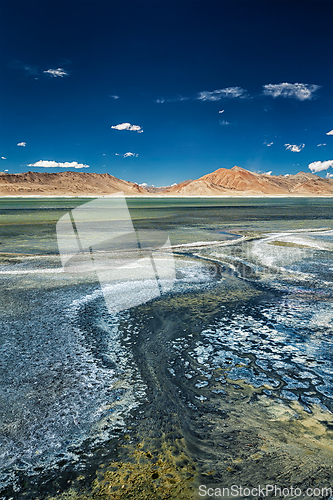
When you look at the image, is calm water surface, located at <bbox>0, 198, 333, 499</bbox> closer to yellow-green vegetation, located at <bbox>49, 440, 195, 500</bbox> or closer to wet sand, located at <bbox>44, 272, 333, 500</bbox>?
wet sand, located at <bbox>44, 272, 333, 500</bbox>

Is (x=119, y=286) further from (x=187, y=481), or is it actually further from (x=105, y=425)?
(x=187, y=481)

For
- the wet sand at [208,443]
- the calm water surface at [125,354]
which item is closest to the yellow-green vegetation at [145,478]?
the wet sand at [208,443]

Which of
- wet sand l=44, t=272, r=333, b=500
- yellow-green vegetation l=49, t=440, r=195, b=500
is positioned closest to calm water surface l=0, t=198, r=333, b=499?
wet sand l=44, t=272, r=333, b=500

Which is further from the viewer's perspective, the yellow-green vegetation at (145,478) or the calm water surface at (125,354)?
the calm water surface at (125,354)

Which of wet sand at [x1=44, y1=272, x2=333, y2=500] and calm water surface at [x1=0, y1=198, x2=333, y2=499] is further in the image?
calm water surface at [x1=0, y1=198, x2=333, y2=499]

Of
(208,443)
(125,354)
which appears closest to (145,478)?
(208,443)

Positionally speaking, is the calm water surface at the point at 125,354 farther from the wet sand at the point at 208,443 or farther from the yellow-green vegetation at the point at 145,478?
the yellow-green vegetation at the point at 145,478

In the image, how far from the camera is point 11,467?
2.31m

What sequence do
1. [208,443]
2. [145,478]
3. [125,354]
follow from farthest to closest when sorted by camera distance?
[125,354] → [208,443] → [145,478]

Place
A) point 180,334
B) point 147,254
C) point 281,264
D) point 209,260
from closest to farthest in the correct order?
point 180,334, point 281,264, point 209,260, point 147,254

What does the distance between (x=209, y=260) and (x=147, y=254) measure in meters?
2.13

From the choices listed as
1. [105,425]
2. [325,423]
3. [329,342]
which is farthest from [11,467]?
[329,342]

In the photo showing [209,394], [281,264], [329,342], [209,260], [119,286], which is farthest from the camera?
[209,260]

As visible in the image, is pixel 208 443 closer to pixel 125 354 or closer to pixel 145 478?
pixel 145 478
